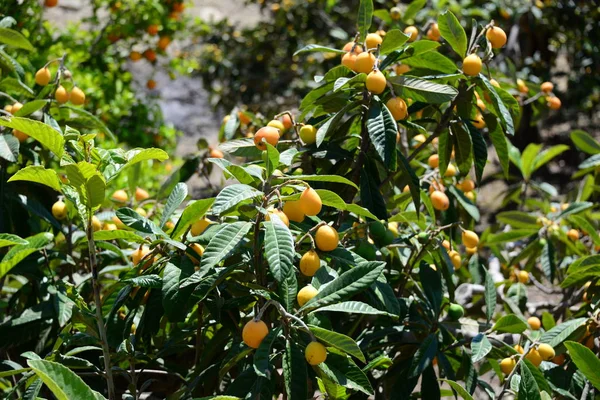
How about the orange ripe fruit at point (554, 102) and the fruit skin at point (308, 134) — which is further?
the orange ripe fruit at point (554, 102)

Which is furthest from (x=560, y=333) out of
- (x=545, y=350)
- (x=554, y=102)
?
(x=554, y=102)

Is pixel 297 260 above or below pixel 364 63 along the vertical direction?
below

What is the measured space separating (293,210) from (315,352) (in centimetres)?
30

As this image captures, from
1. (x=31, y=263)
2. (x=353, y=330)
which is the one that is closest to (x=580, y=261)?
(x=353, y=330)

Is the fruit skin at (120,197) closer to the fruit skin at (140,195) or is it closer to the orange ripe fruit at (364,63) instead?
the fruit skin at (140,195)

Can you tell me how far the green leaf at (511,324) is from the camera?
1837 millimetres

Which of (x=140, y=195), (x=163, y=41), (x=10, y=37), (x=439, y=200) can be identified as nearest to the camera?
(x=439, y=200)

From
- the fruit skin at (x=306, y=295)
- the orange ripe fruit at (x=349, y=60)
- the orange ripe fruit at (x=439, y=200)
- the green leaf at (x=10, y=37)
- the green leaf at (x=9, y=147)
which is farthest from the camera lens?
the green leaf at (x=10, y=37)

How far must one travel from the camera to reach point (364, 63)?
5.50ft

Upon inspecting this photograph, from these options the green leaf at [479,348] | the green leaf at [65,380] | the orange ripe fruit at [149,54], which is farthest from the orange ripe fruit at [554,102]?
the orange ripe fruit at [149,54]

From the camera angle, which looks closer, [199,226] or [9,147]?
[199,226]

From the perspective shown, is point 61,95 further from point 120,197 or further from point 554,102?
point 554,102

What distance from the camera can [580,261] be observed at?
6.66ft

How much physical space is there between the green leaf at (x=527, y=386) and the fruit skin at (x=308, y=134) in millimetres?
749
